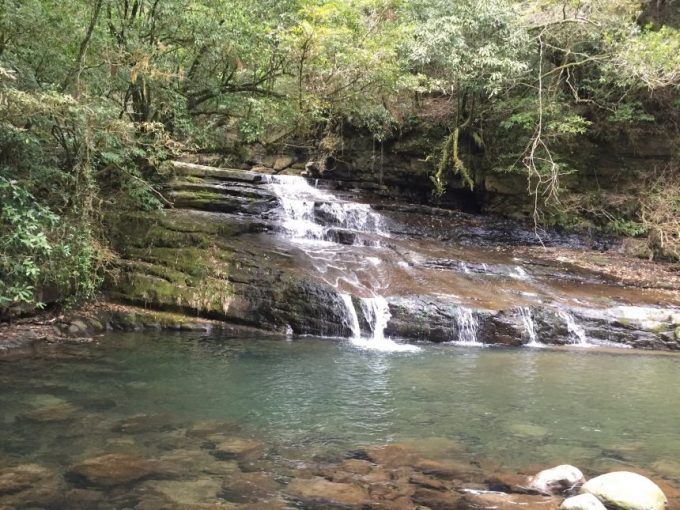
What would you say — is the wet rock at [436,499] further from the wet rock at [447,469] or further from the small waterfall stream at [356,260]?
the small waterfall stream at [356,260]

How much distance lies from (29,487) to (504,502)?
4206mm

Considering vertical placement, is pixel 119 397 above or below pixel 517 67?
below

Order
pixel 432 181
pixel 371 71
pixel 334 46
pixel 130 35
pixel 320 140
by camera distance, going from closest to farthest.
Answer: pixel 130 35
pixel 334 46
pixel 371 71
pixel 432 181
pixel 320 140

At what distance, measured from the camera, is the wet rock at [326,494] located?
4.66 meters

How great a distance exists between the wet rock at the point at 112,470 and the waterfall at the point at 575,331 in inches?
385

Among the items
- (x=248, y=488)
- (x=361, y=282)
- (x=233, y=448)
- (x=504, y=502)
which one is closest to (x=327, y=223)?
(x=361, y=282)

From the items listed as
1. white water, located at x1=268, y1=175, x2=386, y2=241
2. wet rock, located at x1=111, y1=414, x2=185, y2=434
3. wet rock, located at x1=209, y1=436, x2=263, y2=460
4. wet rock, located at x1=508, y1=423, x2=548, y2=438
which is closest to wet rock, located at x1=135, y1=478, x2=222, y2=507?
wet rock, located at x1=209, y1=436, x2=263, y2=460

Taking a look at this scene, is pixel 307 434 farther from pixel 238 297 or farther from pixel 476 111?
pixel 476 111

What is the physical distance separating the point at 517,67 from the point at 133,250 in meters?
12.3

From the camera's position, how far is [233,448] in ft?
19.2

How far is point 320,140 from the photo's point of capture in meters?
24.0

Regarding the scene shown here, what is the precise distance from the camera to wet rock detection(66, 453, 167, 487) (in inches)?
196

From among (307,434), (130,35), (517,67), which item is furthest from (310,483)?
(517,67)

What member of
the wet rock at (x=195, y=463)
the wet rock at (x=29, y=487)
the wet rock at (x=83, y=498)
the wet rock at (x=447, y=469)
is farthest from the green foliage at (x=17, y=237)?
the wet rock at (x=447, y=469)
